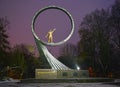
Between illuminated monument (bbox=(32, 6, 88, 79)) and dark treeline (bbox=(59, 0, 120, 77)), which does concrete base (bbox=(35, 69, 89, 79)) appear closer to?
illuminated monument (bbox=(32, 6, 88, 79))

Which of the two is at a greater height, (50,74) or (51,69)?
(51,69)

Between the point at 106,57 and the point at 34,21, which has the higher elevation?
the point at 34,21

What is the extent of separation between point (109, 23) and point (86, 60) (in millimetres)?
7366

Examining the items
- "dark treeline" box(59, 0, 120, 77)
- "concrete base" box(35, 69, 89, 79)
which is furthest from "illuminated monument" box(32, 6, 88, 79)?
"dark treeline" box(59, 0, 120, 77)

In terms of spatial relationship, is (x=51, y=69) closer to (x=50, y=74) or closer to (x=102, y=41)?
(x=50, y=74)

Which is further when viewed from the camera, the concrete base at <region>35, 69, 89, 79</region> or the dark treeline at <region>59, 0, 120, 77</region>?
the dark treeline at <region>59, 0, 120, 77</region>

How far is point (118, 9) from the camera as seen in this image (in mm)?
36781

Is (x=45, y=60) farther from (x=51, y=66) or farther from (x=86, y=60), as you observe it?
(x=86, y=60)

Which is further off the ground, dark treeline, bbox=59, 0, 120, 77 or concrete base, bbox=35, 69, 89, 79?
dark treeline, bbox=59, 0, 120, 77

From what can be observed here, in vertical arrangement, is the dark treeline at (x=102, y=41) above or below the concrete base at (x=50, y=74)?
above

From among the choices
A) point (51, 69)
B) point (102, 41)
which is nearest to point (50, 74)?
point (51, 69)

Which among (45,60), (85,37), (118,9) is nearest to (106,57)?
(85,37)

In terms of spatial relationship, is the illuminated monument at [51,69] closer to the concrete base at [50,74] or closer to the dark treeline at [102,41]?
the concrete base at [50,74]

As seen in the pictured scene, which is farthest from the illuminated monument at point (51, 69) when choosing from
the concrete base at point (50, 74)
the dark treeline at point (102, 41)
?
the dark treeline at point (102, 41)
